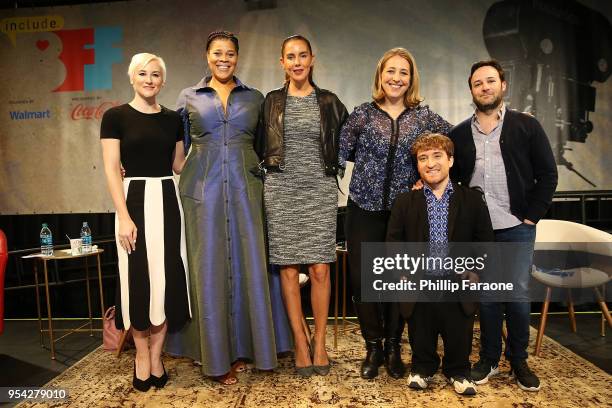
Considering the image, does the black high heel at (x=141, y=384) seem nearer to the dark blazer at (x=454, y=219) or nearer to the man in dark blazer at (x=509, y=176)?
the dark blazer at (x=454, y=219)

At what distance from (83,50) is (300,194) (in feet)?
10.1

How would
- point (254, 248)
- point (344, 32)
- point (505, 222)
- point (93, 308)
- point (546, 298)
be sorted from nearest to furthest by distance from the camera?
point (505, 222)
point (254, 248)
point (546, 298)
point (344, 32)
point (93, 308)

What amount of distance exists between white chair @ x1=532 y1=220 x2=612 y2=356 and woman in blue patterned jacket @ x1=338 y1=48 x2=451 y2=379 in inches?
44.9

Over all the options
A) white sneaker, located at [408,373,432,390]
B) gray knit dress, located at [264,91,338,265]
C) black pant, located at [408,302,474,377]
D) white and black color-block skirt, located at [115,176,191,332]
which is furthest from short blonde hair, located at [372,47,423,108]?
white sneaker, located at [408,373,432,390]

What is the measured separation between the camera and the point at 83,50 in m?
4.47

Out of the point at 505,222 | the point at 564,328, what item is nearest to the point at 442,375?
the point at 505,222

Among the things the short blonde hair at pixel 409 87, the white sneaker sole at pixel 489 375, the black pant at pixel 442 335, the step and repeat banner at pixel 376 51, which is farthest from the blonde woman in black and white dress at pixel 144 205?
the step and repeat banner at pixel 376 51

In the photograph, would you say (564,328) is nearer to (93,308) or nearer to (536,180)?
(536,180)

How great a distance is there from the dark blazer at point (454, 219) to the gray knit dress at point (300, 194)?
42 centimetres

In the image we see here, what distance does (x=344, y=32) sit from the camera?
4.28m

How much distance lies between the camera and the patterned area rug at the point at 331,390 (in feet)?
7.91

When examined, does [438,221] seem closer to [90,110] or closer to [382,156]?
[382,156]

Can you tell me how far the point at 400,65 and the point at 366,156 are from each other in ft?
1.68

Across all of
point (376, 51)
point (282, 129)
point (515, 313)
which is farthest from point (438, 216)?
point (376, 51)
